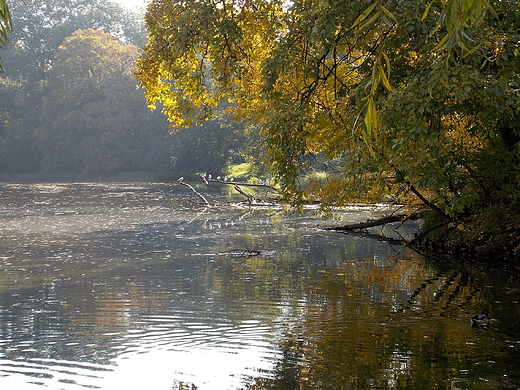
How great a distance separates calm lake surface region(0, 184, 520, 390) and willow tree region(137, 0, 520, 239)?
178 cm

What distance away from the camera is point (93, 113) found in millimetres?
64250

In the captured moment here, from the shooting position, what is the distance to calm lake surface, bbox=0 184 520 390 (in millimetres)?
7027

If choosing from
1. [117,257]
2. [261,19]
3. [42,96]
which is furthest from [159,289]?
[42,96]

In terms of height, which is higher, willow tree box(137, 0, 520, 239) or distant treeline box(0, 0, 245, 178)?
distant treeline box(0, 0, 245, 178)

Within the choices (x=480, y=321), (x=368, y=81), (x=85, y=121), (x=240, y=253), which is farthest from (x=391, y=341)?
(x=85, y=121)

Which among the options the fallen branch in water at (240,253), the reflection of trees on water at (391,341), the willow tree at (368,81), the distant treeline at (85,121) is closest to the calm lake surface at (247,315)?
the reflection of trees on water at (391,341)

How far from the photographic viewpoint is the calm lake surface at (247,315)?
7.03m

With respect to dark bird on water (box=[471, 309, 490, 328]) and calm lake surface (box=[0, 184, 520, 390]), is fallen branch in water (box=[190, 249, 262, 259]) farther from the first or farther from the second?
dark bird on water (box=[471, 309, 490, 328])

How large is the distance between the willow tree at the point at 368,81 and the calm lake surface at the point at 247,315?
178 centimetres

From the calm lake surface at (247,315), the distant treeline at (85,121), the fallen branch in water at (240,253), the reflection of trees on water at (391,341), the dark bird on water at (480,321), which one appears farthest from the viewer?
the distant treeline at (85,121)

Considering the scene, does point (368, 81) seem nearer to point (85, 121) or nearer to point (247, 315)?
point (247, 315)

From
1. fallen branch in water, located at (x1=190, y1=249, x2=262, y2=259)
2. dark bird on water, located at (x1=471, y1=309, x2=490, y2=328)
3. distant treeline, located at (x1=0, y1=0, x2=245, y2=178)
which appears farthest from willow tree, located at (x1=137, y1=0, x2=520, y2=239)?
distant treeline, located at (x1=0, y1=0, x2=245, y2=178)

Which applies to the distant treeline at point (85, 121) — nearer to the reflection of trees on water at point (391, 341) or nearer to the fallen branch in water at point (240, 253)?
the fallen branch in water at point (240, 253)

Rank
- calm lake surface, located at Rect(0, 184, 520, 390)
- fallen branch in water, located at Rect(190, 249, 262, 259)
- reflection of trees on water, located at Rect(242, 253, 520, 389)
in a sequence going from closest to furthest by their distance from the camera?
reflection of trees on water, located at Rect(242, 253, 520, 389) → calm lake surface, located at Rect(0, 184, 520, 390) → fallen branch in water, located at Rect(190, 249, 262, 259)
